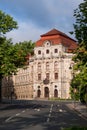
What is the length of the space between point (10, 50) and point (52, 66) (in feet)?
299

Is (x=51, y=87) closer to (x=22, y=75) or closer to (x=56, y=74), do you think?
(x=56, y=74)

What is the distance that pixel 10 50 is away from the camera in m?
53.9

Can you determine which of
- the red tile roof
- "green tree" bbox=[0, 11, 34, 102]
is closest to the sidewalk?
"green tree" bbox=[0, 11, 34, 102]

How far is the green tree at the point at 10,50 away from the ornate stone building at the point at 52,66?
82.5m

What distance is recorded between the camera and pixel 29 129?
2505 cm

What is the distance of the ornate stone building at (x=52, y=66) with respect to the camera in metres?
141

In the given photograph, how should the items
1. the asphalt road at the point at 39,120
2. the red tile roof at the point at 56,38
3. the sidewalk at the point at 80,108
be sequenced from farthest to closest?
the red tile roof at the point at 56,38
the sidewalk at the point at 80,108
the asphalt road at the point at 39,120

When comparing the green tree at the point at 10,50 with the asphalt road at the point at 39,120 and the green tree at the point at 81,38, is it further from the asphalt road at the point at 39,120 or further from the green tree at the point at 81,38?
the green tree at the point at 81,38

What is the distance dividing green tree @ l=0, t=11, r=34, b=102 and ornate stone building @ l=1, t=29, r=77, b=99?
82539 millimetres

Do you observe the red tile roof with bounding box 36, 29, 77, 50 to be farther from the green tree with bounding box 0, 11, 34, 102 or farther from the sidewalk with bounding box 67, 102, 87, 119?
the green tree with bounding box 0, 11, 34, 102

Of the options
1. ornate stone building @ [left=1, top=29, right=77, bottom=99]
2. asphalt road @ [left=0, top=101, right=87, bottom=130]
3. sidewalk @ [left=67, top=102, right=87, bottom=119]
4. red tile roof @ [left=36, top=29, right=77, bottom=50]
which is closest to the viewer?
asphalt road @ [left=0, top=101, right=87, bottom=130]

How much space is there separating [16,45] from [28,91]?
98427mm

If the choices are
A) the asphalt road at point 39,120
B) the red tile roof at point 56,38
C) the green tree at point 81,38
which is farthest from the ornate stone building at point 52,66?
the green tree at point 81,38

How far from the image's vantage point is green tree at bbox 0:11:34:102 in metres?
52.7
